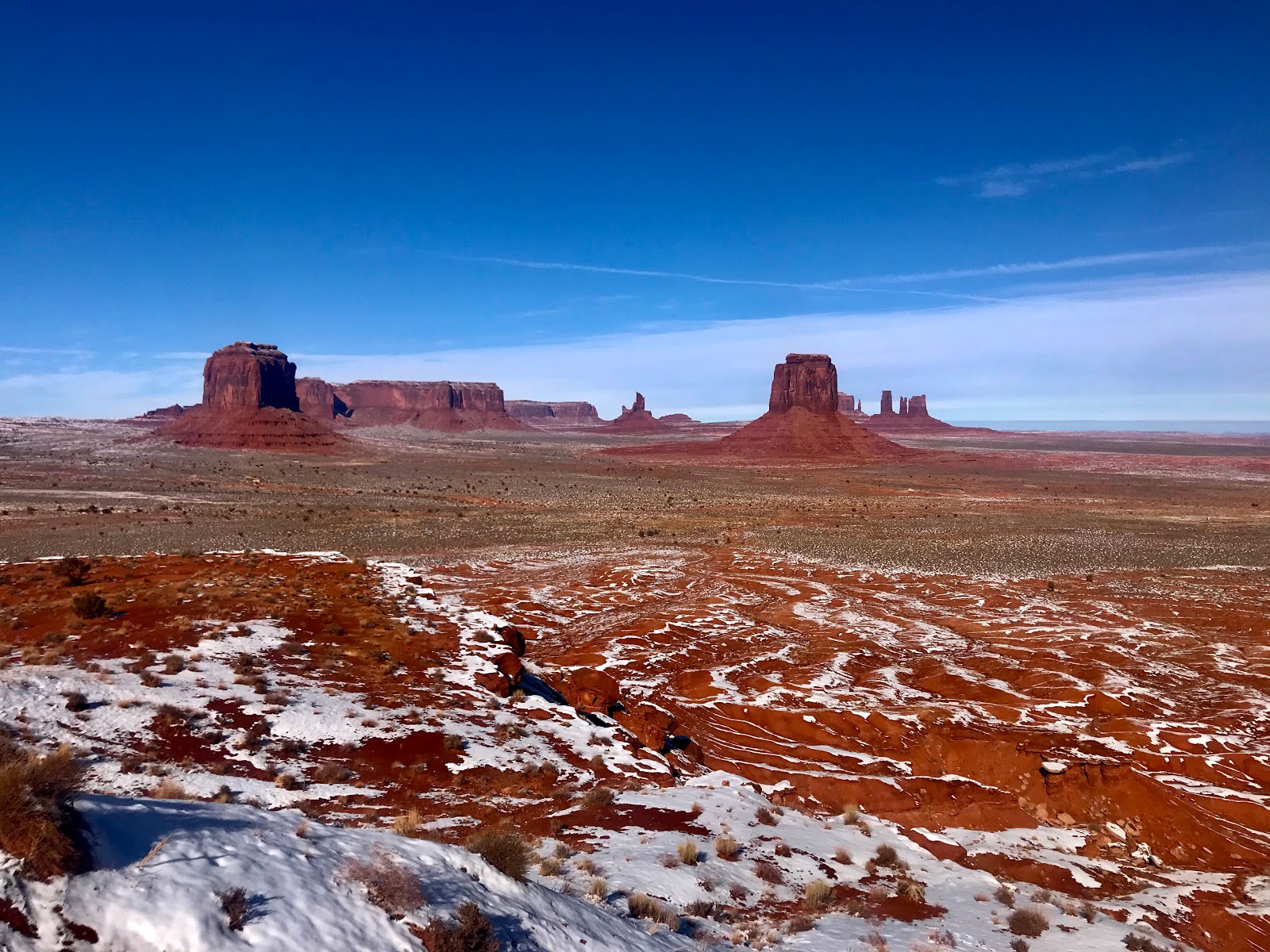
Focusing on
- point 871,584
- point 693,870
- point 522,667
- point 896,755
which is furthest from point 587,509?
point 693,870

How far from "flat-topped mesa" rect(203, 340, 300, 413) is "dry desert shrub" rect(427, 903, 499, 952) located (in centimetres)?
12808

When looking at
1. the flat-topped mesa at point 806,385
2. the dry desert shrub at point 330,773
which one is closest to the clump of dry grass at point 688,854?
the dry desert shrub at point 330,773

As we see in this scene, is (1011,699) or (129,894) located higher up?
(129,894)

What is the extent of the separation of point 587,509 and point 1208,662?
32391mm

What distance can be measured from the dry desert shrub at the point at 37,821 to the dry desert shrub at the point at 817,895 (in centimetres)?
593

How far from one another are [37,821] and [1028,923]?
7.85 metres

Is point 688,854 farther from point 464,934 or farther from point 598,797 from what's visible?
point 464,934

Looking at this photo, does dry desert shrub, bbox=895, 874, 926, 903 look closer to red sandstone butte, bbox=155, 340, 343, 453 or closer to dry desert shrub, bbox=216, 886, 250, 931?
dry desert shrub, bbox=216, 886, 250, 931

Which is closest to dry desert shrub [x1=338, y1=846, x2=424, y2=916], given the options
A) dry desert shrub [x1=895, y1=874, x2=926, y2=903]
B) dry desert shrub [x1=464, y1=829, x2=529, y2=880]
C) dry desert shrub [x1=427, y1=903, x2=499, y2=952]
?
dry desert shrub [x1=427, y1=903, x2=499, y2=952]

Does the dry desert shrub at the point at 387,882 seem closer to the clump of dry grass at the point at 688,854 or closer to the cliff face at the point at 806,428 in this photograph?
the clump of dry grass at the point at 688,854

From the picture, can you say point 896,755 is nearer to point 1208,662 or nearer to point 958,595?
point 1208,662

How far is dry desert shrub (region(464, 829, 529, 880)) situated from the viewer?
5.38m

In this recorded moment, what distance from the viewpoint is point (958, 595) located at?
76.8 ft

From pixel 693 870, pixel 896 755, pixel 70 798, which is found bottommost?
pixel 896 755
